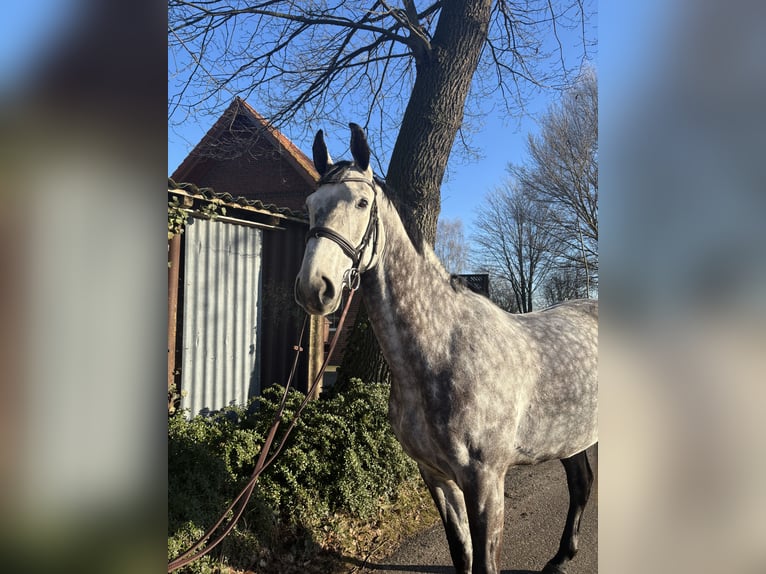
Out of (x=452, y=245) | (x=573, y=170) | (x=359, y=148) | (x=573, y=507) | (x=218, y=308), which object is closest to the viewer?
(x=359, y=148)

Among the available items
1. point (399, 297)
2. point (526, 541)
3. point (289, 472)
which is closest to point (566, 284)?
point (399, 297)

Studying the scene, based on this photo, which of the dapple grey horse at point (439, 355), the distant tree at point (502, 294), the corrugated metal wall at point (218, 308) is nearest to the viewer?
the dapple grey horse at point (439, 355)

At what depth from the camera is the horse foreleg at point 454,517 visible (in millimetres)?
2385

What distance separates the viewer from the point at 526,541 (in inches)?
128

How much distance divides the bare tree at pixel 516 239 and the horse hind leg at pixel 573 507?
131 centimetres

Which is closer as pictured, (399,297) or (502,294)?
(399,297)

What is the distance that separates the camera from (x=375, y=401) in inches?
150

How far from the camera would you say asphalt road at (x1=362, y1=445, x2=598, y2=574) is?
3.03 metres

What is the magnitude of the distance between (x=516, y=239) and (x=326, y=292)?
1080 millimetres

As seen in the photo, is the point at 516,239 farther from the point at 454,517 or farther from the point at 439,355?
the point at 454,517

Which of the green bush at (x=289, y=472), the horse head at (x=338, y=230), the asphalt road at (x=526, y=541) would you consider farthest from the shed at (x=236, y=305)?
the horse head at (x=338, y=230)

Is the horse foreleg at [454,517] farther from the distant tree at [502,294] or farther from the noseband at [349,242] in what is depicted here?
the noseband at [349,242]
